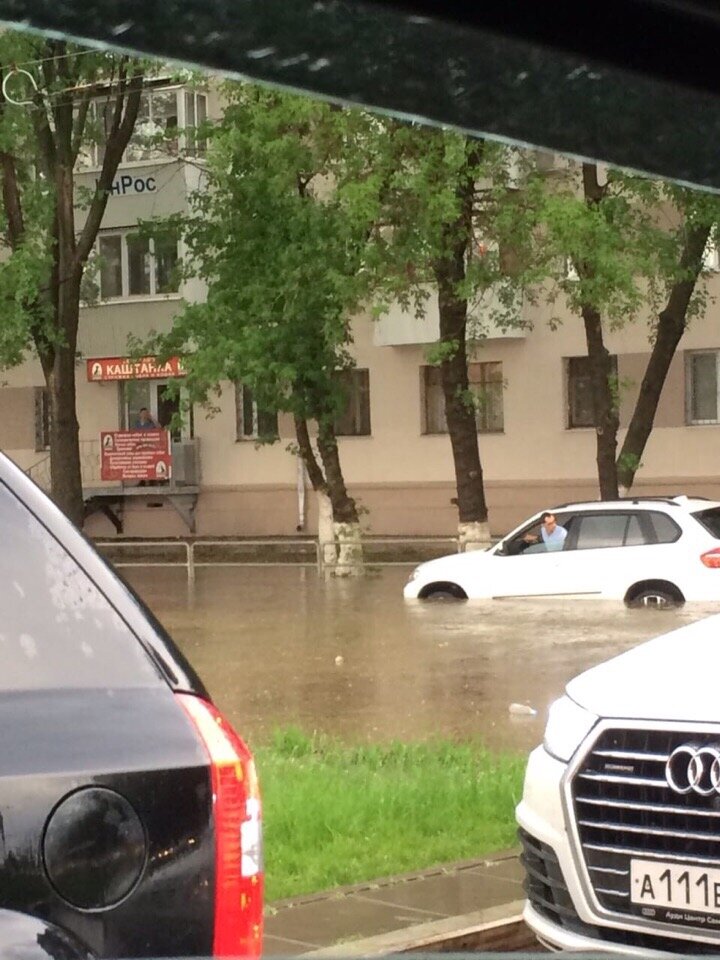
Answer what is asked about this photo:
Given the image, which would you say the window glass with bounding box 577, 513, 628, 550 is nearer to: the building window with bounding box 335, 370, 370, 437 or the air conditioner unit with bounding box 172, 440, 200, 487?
the building window with bounding box 335, 370, 370, 437

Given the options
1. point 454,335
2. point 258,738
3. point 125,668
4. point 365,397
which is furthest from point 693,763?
point 365,397

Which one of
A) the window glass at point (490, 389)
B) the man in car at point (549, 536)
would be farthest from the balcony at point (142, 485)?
the man in car at point (549, 536)

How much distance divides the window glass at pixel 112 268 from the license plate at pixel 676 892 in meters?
38.6

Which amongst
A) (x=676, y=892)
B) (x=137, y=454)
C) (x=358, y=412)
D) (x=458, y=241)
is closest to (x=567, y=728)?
(x=676, y=892)

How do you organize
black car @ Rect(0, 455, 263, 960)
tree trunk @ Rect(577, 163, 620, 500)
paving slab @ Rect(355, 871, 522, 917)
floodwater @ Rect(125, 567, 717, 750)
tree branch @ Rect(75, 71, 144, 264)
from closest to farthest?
black car @ Rect(0, 455, 263, 960)
paving slab @ Rect(355, 871, 522, 917)
floodwater @ Rect(125, 567, 717, 750)
tree trunk @ Rect(577, 163, 620, 500)
tree branch @ Rect(75, 71, 144, 264)

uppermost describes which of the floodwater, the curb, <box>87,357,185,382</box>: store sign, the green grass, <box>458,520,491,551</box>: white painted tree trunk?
<box>87,357,185,382</box>: store sign

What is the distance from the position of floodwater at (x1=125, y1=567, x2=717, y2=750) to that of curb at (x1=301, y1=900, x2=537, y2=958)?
4.70 m

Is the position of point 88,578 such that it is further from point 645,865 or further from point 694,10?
point 645,865

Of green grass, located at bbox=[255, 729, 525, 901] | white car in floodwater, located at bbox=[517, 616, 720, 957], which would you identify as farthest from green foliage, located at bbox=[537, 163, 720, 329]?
Answer: white car in floodwater, located at bbox=[517, 616, 720, 957]

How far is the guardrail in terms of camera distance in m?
30.0

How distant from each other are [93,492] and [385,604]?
2015 centimetres

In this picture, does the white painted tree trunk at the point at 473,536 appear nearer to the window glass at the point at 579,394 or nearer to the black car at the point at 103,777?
the window glass at the point at 579,394

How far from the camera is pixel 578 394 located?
3622cm

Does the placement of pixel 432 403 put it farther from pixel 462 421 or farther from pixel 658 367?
pixel 658 367
